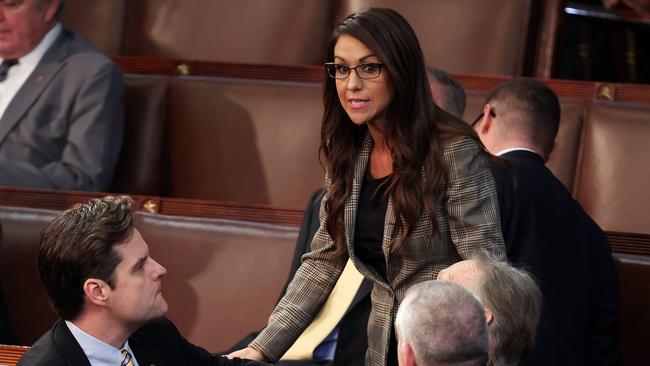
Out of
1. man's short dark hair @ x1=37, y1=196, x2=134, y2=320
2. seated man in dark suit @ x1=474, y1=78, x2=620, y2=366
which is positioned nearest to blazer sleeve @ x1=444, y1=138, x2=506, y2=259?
seated man in dark suit @ x1=474, y1=78, x2=620, y2=366

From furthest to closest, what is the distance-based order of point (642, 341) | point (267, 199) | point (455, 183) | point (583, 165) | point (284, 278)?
point (267, 199), point (583, 165), point (284, 278), point (642, 341), point (455, 183)

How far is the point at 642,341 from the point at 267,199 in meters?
0.67

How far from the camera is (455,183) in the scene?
1110 mm

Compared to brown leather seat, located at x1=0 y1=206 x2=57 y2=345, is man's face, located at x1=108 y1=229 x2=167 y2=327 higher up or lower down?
higher up

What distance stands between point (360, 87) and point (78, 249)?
310 mm

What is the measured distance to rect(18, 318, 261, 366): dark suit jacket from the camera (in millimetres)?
1035

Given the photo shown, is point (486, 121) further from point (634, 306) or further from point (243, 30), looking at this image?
point (243, 30)

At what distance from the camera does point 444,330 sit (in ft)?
2.81

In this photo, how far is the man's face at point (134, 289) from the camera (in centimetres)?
108

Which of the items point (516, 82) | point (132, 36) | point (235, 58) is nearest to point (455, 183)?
point (516, 82)

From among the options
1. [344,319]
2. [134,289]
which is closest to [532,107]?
[344,319]

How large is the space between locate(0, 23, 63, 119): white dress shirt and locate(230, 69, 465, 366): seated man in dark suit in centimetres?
65

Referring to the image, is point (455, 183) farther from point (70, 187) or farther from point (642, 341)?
point (70, 187)

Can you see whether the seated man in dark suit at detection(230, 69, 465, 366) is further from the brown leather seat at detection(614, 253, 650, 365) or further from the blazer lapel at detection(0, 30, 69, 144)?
the blazer lapel at detection(0, 30, 69, 144)
